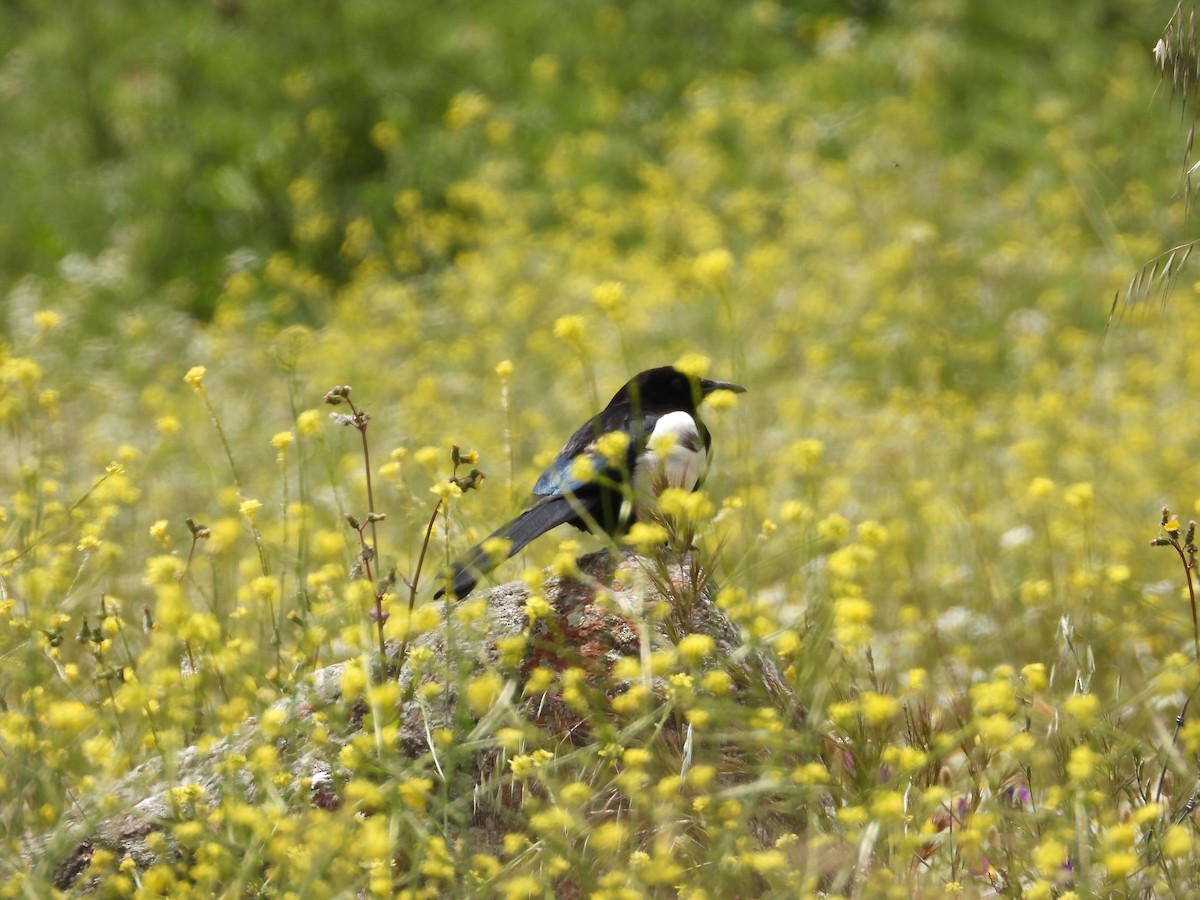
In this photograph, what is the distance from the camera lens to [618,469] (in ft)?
Answer: 10.6

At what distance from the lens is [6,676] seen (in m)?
2.98

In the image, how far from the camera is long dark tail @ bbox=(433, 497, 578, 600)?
9.62 ft

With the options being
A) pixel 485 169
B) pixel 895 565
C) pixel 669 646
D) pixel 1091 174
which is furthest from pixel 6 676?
pixel 1091 174

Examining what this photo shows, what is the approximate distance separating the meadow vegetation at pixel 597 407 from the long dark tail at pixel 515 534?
0.36ft

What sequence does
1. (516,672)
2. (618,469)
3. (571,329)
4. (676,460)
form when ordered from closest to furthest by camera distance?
1. (516,672)
2. (571,329)
3. (618,469)
4. (676,460)

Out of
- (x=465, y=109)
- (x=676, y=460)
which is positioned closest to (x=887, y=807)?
(x=676, y=460)

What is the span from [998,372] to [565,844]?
19.0ft

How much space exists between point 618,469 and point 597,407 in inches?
7.6

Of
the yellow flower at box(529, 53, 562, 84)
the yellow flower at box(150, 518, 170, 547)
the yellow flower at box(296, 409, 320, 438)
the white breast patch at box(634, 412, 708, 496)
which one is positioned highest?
the yellow flower at box(529, 53, 562, 84)

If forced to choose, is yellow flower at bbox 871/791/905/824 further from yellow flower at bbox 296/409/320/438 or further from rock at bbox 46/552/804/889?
yellow flower at bbox 296/409/320/438

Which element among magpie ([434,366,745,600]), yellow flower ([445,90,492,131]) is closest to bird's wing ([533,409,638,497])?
magpie ([434,366,745,600])

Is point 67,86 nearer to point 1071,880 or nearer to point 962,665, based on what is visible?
point 962,665

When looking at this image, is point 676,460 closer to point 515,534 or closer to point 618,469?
point 618,469

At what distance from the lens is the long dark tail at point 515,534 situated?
9.62 ft
